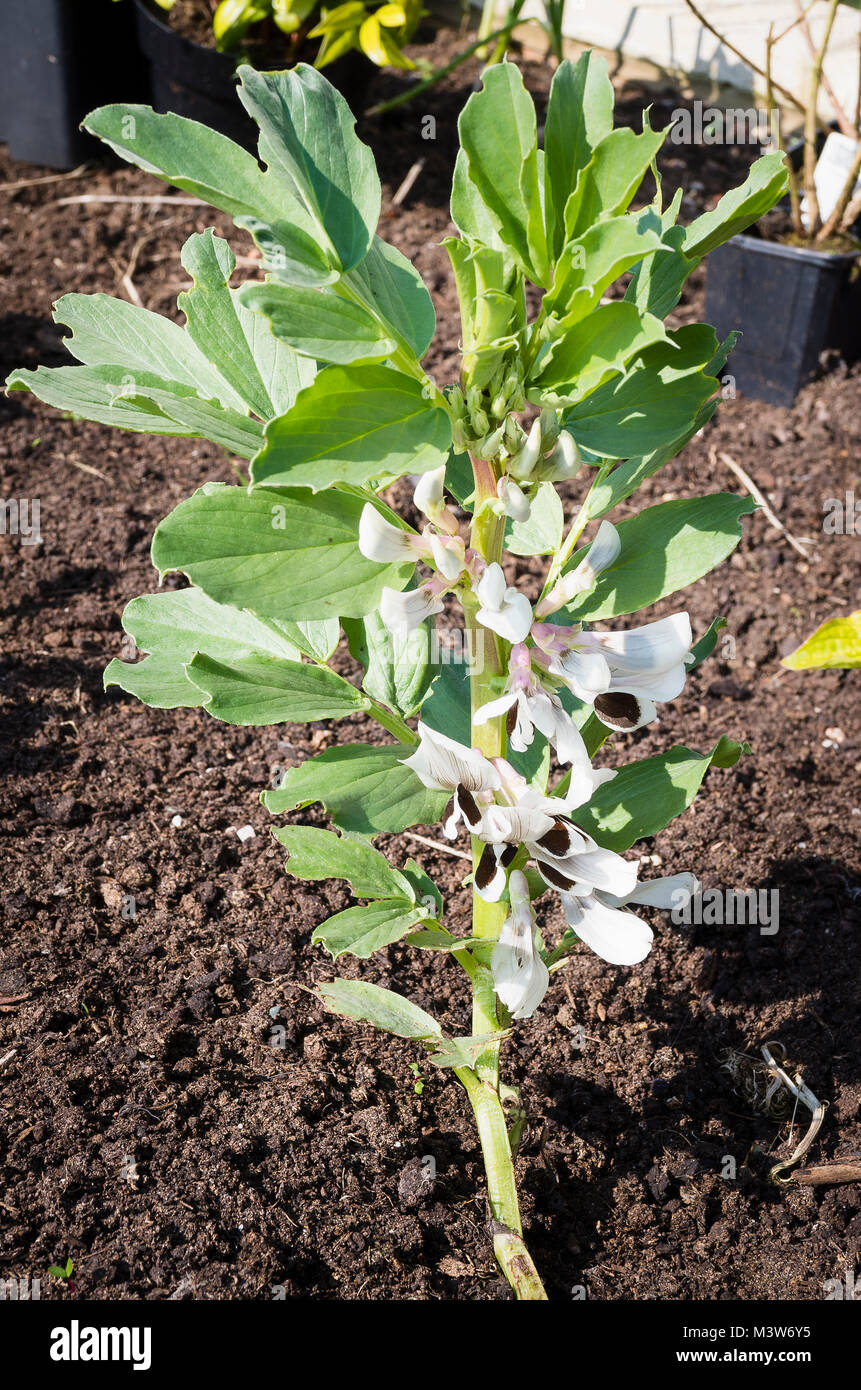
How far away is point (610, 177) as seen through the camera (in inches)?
42.1

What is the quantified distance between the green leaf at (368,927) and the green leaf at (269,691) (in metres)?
0.23

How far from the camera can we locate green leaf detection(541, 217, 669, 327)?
3.33 ft

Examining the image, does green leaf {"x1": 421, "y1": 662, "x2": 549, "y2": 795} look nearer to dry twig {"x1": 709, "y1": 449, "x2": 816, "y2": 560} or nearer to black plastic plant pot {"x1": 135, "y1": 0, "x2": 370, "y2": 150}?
dry twig {"x1": 709, "y1": 449, "x2": 816, "y2": 560}

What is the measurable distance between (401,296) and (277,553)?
1.03ft

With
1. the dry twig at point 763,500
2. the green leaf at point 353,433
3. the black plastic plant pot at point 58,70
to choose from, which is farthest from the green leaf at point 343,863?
the black plastic plant pot at point 58,70

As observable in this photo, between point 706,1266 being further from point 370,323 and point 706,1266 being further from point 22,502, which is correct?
point 22,502

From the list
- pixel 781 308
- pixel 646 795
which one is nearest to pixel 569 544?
pixel 646 795

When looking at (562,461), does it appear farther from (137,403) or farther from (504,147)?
(137,403)

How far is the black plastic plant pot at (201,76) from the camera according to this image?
357cm

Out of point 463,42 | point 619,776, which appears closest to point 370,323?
point 619,776

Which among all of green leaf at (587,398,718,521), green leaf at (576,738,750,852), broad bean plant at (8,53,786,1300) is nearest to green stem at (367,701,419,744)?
broad bean plant at (8,53,786,1300)

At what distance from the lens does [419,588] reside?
119 cm

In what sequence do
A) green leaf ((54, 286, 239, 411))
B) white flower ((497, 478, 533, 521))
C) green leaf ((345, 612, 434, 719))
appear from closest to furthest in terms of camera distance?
Result: white flower ((497, 478, 533, 521)), green leaf ((54, 286, 239, 411)), green leaf ((345, 612, 434, 719))

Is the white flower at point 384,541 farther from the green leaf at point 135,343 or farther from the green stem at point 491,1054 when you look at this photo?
the green leaf at point 135,343
